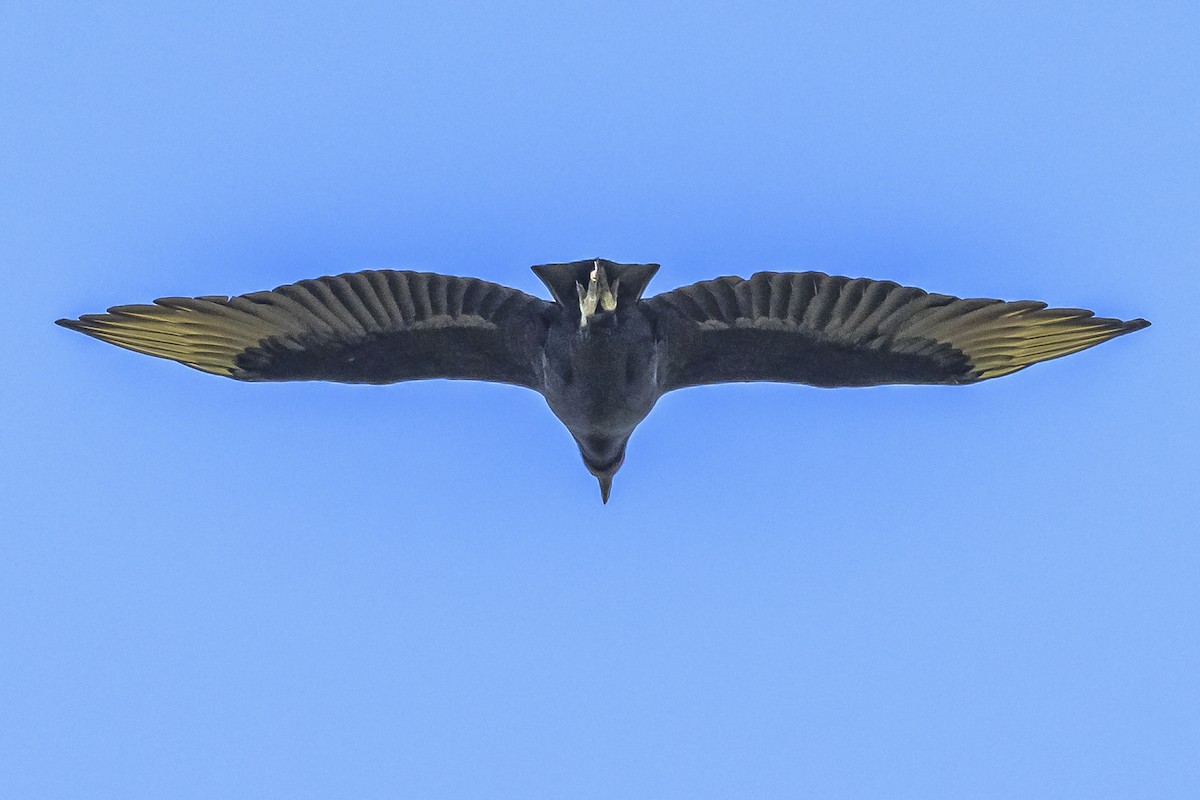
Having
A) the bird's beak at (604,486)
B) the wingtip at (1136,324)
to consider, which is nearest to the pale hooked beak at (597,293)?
the bird's beak at (604,486)

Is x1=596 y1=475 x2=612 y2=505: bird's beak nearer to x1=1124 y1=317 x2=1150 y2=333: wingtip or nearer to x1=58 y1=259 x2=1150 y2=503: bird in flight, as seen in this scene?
x1=58 y1=259 x2=1150 y2=503: bird in flight

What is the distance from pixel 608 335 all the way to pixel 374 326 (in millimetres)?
1412

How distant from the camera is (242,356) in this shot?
Result: 29.5 feet

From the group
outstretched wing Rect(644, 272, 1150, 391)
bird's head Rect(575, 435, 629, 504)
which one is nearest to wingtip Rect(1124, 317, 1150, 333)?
outstretched wing Rect(644, 272, 1150, 391)

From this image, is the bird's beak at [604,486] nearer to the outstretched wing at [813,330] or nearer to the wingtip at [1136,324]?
the outstretched wing at [813,330]

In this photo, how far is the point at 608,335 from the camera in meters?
8.23

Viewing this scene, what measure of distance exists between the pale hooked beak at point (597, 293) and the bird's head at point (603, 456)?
34.4 inches

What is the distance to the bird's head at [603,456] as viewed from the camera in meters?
8.77

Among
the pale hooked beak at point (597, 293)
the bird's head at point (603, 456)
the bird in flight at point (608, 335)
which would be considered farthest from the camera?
the bird's head at point (603, 456)

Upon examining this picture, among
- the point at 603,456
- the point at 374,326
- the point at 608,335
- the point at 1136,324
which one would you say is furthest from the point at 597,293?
the point at 1136,324

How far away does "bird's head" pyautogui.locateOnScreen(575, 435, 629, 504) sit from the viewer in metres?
8.77

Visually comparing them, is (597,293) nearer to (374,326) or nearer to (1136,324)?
(374,326)

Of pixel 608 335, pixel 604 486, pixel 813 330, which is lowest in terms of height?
pixel 604 486

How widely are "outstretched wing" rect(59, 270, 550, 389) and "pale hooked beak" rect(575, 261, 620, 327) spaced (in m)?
0.52
